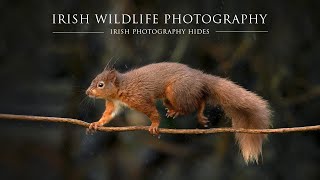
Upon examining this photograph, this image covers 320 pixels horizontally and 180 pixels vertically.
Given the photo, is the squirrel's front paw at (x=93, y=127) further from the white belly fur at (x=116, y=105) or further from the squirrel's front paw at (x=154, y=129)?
the squirrel's front paw at (x=154, y=129)

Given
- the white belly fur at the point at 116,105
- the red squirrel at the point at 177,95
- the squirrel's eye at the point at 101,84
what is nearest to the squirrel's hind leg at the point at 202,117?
the red squirrel at the point at 177,95

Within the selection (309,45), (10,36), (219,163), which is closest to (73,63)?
(10,36)

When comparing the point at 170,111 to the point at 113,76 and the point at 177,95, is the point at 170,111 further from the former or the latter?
the point at 113,76

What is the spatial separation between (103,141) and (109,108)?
73 centimetres

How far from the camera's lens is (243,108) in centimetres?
335

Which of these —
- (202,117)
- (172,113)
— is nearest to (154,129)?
(172,113)

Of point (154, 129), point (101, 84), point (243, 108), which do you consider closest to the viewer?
point (154, 129)

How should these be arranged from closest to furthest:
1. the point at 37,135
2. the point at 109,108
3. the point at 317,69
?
the point at 109,108, the point at 37,135, the point at 317,69

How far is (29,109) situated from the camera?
11.8 ft

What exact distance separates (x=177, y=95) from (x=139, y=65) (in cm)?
57

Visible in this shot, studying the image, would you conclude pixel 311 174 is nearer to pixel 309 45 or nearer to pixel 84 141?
pixel 309 45

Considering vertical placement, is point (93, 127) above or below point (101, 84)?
below

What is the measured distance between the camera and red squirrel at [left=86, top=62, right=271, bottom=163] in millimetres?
3143

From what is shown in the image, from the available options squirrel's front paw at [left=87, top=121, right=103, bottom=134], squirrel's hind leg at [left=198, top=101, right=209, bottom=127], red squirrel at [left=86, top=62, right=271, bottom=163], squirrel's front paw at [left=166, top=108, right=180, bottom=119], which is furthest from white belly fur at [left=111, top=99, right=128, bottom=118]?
squirrel's hind leg at [left=198, top=101, right=209, bottom=127]
